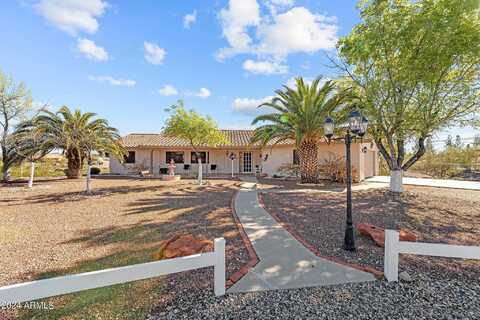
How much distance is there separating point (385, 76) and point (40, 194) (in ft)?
57.8

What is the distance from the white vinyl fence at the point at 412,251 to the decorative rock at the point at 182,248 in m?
3.08

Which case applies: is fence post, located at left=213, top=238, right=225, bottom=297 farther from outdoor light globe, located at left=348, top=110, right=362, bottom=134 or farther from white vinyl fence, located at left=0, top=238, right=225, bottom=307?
outdoor light globe, located at left=348, top=110, right=362, bottom=134

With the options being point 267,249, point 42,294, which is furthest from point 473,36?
point 42,294

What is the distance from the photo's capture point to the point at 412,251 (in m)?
3.70

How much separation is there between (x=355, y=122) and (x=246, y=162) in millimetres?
19981

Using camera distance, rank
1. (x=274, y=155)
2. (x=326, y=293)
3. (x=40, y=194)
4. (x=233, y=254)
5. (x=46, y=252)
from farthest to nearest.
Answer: (x=274, y=155), (x=40, y=194), (x=46, y=252), (x=233, y=254), (x=326, y=293)

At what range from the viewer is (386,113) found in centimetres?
1034

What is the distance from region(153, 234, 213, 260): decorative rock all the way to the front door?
20.5 meters

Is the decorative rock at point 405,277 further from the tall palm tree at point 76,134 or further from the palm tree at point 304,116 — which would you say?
the tall palm tree at point 76,134

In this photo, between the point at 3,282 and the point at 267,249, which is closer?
the point at 3,282

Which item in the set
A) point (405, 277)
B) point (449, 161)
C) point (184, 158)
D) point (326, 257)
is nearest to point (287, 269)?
point (326, 257)

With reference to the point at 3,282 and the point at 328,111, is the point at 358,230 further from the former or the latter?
the point at 328,111

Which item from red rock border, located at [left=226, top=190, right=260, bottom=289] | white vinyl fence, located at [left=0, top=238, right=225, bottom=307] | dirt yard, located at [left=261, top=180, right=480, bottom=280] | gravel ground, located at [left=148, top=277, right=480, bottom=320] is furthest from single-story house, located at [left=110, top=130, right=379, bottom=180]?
white vinyl fence, located at [left=0, top=238, right=225, bottom=307]

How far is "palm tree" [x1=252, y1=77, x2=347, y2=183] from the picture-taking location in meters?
13.4
